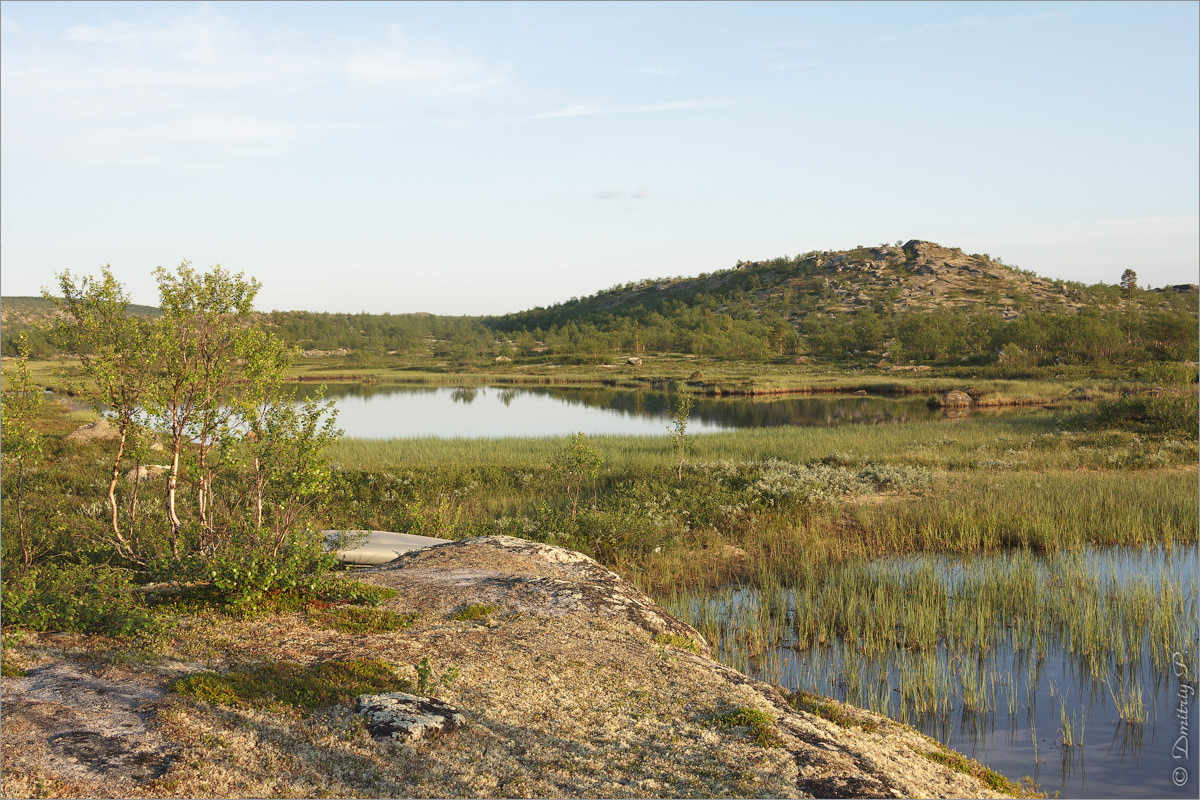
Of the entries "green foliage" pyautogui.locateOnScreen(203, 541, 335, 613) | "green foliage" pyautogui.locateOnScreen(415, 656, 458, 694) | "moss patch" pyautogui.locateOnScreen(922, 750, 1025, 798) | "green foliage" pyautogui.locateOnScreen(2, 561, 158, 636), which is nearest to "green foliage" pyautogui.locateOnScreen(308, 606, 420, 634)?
"green foliage" pyautogui.locateOnScreen(203, 541, 335, 613)

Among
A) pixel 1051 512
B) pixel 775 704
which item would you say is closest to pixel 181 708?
pixel 775 704

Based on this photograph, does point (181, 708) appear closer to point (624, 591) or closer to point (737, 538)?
point (624, 591)

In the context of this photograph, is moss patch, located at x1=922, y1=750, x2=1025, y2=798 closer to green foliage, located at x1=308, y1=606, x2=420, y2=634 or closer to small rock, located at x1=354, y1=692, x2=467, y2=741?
small rock, located at x1=354, y1=692, x2=467, y2=741

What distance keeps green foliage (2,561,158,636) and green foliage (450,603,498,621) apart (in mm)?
2958

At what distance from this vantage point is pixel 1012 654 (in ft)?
33.6

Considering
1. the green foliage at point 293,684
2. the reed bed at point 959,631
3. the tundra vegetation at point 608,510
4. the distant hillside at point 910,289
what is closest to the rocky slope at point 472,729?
the green foliage at point 293,684

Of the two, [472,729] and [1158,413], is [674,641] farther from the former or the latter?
[1158,413]

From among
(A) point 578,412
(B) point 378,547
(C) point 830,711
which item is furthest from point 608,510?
(A) point 578,412

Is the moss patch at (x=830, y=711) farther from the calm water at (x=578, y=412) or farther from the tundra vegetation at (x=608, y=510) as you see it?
the calm water at (x=578, y=412)

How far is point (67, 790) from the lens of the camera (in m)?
4.61

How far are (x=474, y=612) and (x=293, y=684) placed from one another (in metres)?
2.56

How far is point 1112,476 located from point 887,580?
12904mm

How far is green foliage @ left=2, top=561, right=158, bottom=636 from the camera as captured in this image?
7066 millimetres

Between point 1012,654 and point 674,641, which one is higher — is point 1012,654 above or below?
below
